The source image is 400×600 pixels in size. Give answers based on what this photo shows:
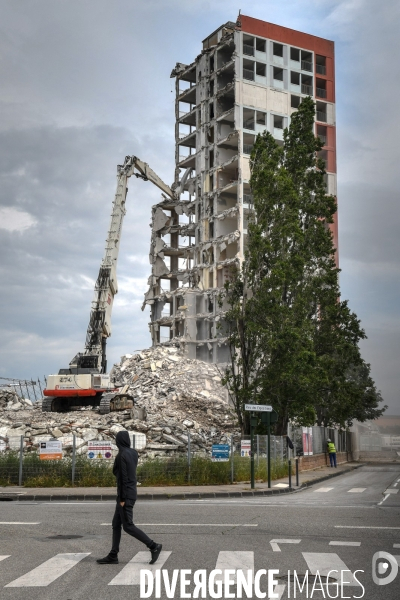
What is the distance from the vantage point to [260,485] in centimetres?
2719

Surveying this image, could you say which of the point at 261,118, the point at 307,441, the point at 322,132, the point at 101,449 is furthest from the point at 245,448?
the point at 322,132

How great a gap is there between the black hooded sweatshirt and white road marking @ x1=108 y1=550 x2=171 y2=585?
0.85 metres

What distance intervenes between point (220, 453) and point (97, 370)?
63.0 ft

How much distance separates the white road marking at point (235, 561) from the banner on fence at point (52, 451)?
1677 cm

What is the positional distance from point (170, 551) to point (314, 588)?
3.26m

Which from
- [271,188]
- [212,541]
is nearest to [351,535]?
[212,541]

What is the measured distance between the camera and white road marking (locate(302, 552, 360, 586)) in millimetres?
9320

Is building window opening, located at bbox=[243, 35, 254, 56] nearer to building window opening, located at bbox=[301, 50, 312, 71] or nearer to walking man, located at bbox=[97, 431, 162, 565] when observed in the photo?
building window opening, located at bbox=[301, 50, 312, 71]

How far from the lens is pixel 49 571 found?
9.77m

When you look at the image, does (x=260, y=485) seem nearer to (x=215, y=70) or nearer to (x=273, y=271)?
(x=273, y=271)

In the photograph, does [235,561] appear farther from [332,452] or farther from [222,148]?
[222,148]

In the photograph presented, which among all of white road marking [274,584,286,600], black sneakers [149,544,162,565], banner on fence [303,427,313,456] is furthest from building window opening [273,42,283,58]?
white road marking [274,584,286,600]

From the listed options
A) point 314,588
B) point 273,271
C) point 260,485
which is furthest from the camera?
point 273,271

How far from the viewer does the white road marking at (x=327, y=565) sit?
30.6ft
